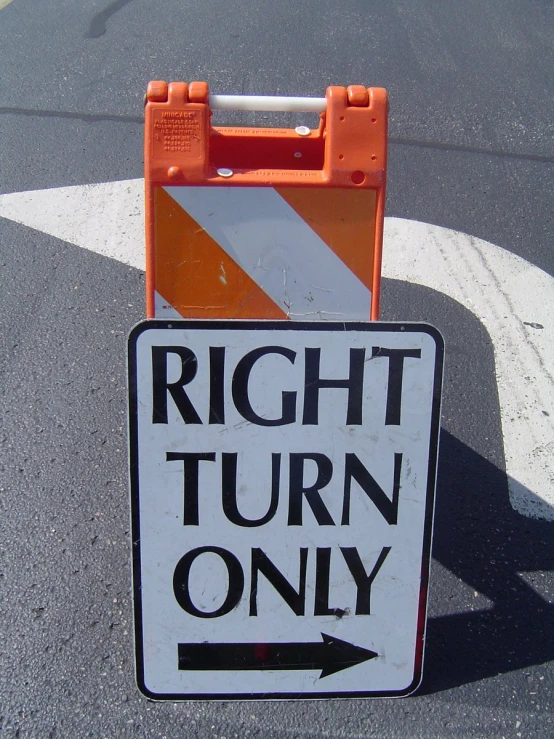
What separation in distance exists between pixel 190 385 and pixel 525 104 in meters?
5.65

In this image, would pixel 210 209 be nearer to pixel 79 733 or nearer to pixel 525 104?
pixel 79 733

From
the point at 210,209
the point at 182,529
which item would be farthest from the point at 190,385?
the point at 210,209

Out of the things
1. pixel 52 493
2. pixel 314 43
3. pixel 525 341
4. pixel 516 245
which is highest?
pixel 314 43

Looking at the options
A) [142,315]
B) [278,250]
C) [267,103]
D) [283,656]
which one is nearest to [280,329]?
[278,250]

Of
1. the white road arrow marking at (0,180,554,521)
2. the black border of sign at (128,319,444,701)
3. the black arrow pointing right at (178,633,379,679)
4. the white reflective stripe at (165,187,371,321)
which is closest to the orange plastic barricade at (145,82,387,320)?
the white reflective stripe at (165,187,371,321)

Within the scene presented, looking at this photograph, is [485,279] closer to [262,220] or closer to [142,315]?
[142,315]

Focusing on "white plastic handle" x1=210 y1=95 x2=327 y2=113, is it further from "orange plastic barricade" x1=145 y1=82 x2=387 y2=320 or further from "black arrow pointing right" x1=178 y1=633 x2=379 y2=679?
"black arrow pointing right" x1=178 y1=633 x2=379 y2=679

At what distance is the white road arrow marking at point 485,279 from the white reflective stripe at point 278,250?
51.2 inches

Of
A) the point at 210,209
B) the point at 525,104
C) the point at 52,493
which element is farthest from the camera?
the point at 525,104

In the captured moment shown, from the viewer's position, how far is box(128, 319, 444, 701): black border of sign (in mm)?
1875

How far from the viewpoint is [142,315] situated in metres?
4.23

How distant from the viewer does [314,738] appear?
2.53 metres

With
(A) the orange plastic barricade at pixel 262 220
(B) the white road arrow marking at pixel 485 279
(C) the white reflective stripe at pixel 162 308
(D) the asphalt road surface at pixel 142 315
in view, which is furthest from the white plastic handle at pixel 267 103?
(B) the white road arrow marking at pixel 485 279

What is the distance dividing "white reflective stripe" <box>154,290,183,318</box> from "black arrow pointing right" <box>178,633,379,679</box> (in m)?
1.00
